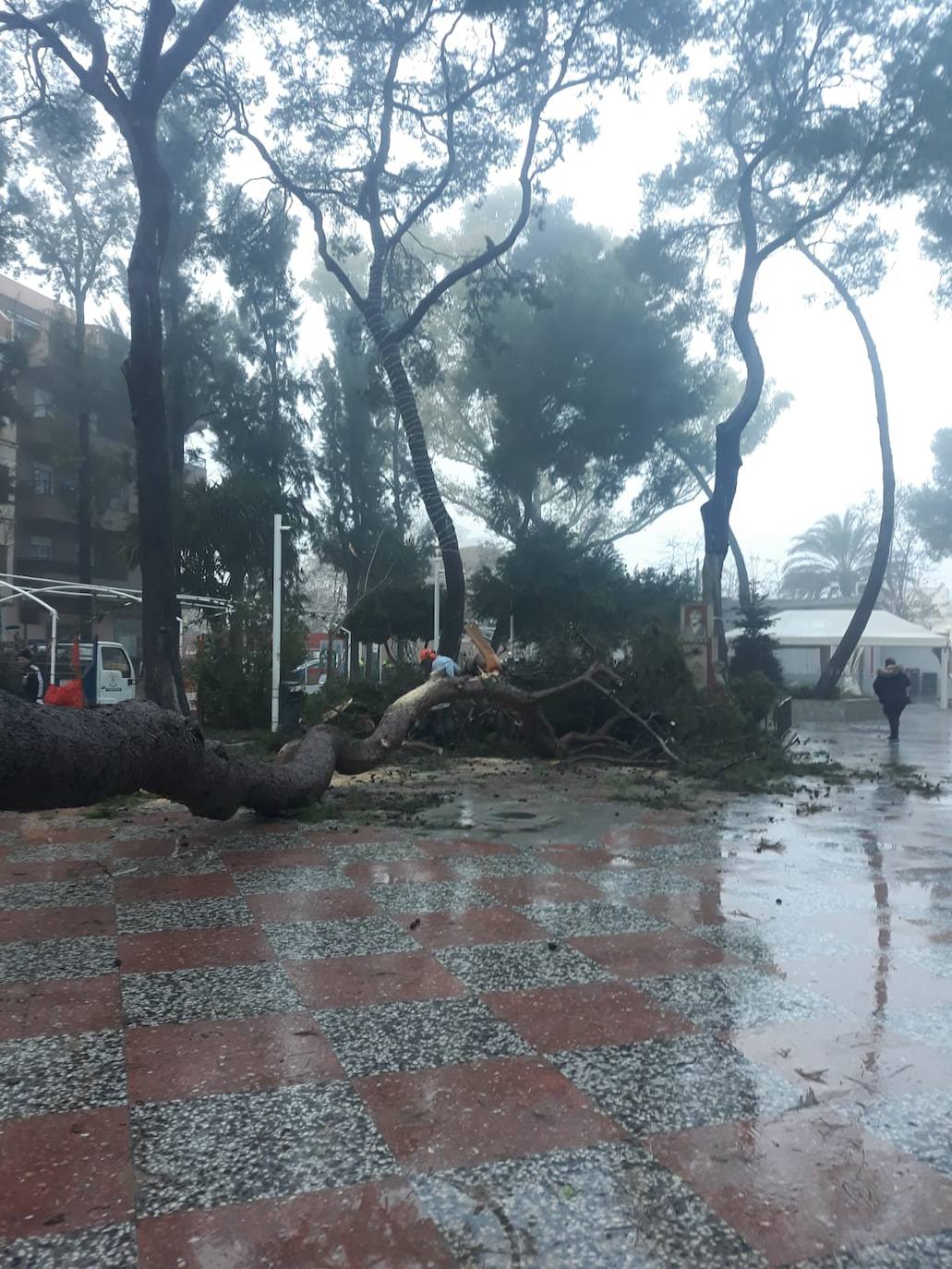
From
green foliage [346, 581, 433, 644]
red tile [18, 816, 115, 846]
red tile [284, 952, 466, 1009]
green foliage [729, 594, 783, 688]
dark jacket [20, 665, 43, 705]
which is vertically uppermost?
green foliage [346, 581, 433, 644]

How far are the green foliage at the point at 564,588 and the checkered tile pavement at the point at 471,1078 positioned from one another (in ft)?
72.1

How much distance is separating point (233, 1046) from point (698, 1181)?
1.59 meters

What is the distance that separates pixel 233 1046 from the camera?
3.35m

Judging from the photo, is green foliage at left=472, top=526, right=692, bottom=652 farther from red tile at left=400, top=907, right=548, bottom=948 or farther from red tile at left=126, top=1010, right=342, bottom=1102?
red tile at left=126, top=1010, right=342, bottom=1102

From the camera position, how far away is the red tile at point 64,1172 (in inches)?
91.3

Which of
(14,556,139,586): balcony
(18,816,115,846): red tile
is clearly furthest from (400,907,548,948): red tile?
(14,556,139,586): balcony

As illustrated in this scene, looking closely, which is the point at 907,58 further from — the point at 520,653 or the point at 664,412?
the point at 520,653

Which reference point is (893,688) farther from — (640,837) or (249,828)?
(249,828)

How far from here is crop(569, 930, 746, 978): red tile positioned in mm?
4230

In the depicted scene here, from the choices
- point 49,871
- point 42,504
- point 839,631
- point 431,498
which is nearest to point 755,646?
point 839,631

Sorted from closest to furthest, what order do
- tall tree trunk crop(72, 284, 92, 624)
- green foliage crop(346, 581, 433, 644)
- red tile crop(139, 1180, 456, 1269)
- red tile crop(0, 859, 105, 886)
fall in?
red tile crop(139, 1180, 456, 1269)
red tile crop(0, 859, 105, 886)
green foliage crop(346, 581, 433, 644)
tall tree trunk crop(72, 284, 92, 624)

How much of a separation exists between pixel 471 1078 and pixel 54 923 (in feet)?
8.84

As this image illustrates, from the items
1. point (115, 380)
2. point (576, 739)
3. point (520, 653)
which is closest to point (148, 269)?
point (520, 653)

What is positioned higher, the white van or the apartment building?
the apartment building
